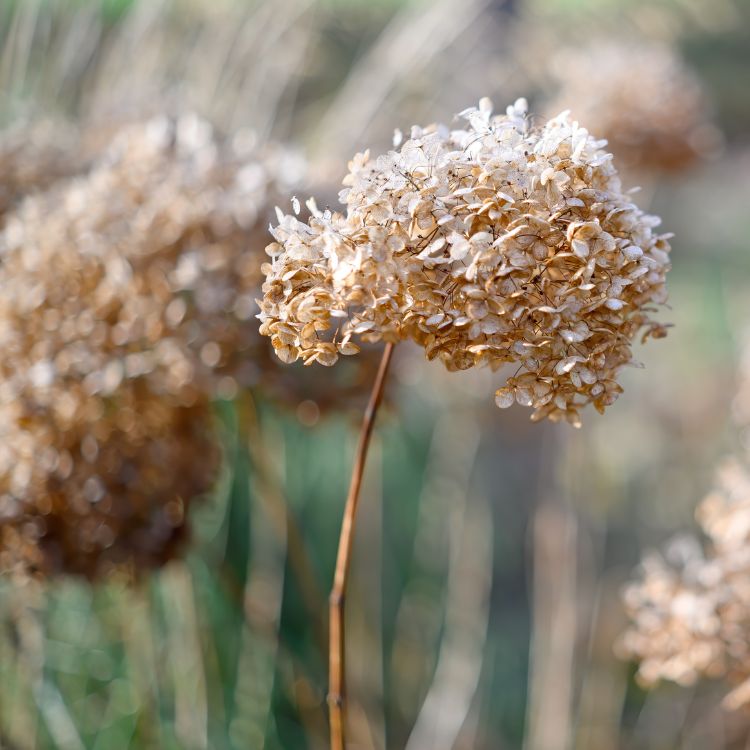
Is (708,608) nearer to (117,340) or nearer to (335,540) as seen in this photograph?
(117,340)

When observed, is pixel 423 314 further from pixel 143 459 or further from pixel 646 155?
pixel 646 155

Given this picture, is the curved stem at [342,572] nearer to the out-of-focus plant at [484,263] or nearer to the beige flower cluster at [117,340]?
the out-of-focus plant at [484,263]

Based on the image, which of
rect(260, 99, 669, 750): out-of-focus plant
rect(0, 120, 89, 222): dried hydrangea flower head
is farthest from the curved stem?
rect(0, 120, 89, 222): dried hydrangea flower head

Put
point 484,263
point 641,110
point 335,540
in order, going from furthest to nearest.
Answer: point 335,540, point 641,110, point 484,263

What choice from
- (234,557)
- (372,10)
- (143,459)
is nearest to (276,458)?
(234,557)

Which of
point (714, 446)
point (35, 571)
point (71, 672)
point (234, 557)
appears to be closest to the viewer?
point (35, 571)

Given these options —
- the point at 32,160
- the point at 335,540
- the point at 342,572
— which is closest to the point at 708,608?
the point at 342,572
